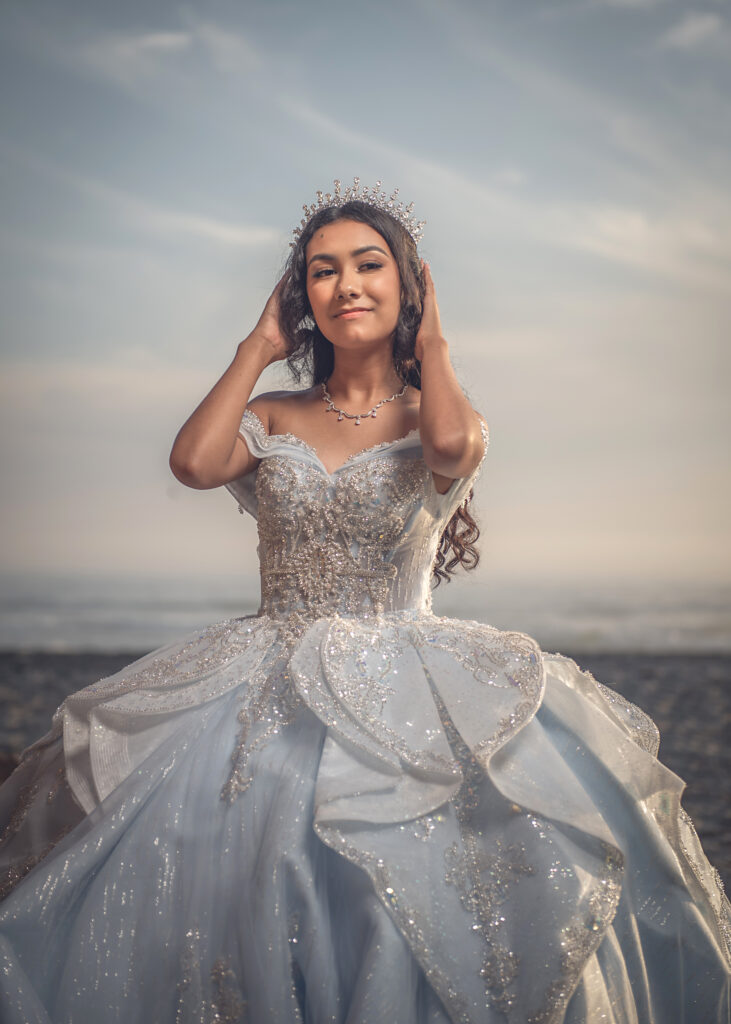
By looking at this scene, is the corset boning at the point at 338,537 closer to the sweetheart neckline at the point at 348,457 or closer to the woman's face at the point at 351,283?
the sweetheart neckline at the point at 348,457

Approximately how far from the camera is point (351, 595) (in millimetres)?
2209

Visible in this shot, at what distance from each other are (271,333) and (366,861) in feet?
4.47

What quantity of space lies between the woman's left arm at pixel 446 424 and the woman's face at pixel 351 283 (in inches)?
8.3

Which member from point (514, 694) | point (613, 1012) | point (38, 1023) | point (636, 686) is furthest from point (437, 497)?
point (636, 686)

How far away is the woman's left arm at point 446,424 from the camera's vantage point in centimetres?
210

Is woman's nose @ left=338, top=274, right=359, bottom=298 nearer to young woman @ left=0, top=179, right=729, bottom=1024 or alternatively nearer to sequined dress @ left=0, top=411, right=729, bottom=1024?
young woman @ left=0, top=179, right=729, bottom=1024

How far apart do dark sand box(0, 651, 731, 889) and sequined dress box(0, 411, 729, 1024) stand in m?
1.84

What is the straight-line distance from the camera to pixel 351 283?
7.66ft

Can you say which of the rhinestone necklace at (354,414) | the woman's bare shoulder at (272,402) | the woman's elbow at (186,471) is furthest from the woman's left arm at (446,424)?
the woman's elbow at (186,471)

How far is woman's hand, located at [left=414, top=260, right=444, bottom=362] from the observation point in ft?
7.66

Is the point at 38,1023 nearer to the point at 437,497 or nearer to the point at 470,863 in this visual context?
the point at 470,863

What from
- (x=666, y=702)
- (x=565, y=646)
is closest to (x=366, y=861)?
(x=666, y=702)

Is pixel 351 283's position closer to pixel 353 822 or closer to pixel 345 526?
pixel 345 526

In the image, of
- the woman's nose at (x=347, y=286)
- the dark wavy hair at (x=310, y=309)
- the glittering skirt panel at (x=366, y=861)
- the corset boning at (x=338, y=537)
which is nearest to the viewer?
the glittering skirt panel at (x=366, y=861)
